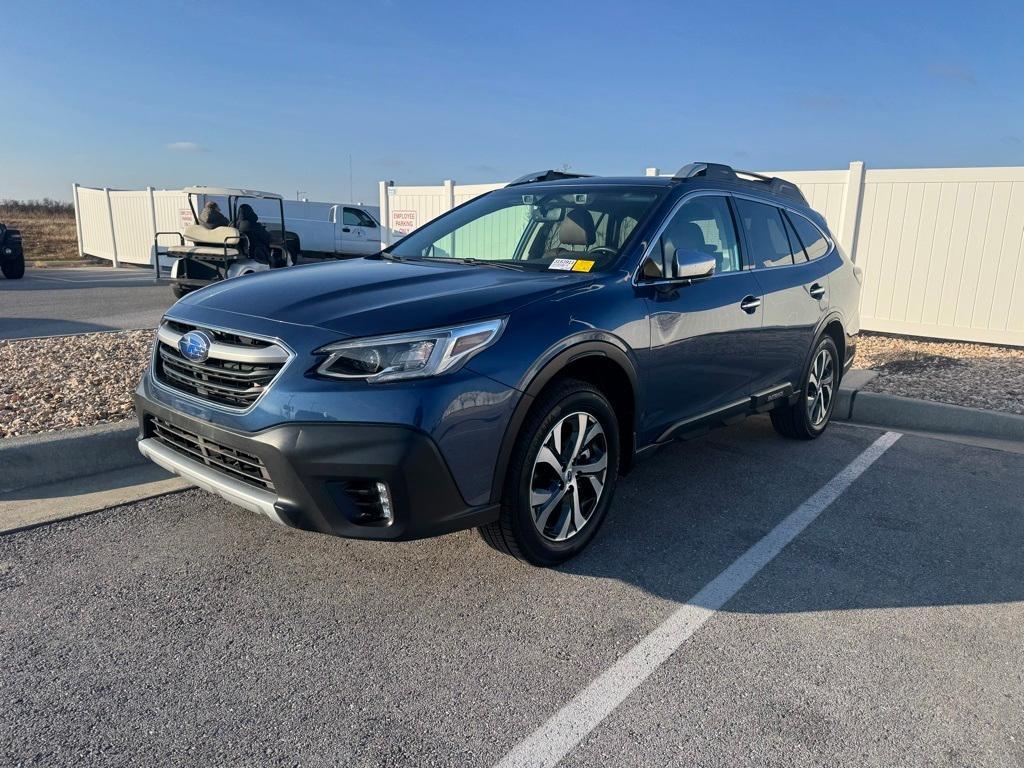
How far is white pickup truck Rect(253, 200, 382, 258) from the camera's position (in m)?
21.7

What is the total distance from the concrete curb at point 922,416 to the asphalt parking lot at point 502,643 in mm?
2029

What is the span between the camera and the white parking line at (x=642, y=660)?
2301mm

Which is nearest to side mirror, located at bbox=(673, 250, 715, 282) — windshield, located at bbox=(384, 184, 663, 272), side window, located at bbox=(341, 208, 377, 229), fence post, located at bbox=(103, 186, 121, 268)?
windshield, located at bbox=(384, 184, 663, 272)

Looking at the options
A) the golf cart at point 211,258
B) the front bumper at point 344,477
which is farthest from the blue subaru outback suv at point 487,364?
the golf cart at point 211,258

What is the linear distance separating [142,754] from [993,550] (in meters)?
3.93

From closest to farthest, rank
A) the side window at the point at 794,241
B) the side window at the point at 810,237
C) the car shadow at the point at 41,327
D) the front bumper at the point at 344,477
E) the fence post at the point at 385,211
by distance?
the front bumper at the point at 344,477, the side window at the point at 794,241, the side window at the point at 810,237, the car shadow at the point at 41,327, the fence post at the point at 385,211

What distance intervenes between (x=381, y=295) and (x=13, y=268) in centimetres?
1712

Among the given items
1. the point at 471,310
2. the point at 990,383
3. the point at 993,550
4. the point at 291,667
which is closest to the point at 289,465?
the point at 291,667

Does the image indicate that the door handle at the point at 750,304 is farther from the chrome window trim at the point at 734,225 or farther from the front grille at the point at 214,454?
the front grille at the point at 214,454

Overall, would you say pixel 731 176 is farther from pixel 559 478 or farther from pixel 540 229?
pixel 559 478

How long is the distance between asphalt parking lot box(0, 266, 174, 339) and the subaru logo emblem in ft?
20.5

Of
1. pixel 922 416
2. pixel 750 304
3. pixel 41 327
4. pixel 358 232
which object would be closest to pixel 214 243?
pixel 41 327

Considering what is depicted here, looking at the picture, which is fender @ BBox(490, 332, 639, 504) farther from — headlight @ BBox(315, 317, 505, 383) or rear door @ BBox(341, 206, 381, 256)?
rear door @ BBox(341, 206, 381, 256)

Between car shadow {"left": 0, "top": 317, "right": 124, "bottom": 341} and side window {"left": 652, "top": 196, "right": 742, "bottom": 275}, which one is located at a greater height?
side window {"left": 652, "top": 196, "right": 742, "bottom": 275}
